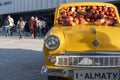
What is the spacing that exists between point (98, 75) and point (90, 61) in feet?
1.01

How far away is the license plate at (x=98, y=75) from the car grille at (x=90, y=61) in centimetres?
13

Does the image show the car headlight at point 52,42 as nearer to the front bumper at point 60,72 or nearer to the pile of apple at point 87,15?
the front bumper at point 60,72

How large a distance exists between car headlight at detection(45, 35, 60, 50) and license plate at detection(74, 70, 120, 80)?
729mm

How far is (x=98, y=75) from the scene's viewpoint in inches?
282

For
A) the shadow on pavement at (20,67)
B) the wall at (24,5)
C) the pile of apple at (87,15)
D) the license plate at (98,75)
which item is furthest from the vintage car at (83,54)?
the wall at (24,5)

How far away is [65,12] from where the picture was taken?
9484 millimetres

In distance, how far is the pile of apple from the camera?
8.97m

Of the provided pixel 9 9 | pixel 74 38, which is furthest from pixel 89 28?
pixel 9 9

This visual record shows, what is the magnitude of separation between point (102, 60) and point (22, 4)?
47353mm

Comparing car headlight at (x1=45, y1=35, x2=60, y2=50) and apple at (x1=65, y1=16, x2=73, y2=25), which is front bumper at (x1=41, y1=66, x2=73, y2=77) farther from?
apple at (x1=65, y1=16, x2=73, y2=25)

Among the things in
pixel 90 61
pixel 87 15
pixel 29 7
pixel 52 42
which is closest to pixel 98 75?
pixel 90 61

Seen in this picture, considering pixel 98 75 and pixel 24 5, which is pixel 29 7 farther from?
pixel 98 75

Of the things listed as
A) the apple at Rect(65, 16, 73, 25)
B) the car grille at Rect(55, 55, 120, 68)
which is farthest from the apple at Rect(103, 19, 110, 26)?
the car grille at Rect(55, 55, 120, 68)

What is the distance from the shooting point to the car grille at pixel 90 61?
7230 mm
